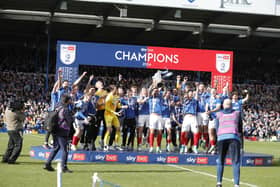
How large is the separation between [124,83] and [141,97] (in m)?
17.2

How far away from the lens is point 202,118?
744 inches

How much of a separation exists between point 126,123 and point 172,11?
19.9m

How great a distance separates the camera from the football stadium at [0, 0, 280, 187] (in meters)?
13.8

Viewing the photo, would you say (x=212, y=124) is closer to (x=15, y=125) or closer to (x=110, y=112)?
(x=110, y=112)

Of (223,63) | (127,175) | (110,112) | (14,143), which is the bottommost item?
(127,175)

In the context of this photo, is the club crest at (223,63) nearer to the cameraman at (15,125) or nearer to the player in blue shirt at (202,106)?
the player in blue shirt at (202,106)

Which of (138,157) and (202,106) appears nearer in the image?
(138,157)

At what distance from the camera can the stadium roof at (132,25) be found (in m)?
36.5

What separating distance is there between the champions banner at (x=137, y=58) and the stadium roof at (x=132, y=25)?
11.6 m

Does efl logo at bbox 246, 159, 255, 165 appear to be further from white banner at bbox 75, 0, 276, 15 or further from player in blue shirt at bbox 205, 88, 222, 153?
white banner at bbox 75, 0, 276, 15

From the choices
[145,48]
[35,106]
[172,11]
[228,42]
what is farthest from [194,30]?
[145,48]

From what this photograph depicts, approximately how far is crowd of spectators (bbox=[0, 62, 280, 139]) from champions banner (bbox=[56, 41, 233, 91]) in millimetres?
10432

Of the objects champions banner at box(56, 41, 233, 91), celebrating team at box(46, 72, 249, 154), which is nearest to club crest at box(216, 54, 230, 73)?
champions banner at box(56, 41, 233, 91)

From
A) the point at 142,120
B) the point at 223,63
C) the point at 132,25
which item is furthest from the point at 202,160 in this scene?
the point at 132,25
